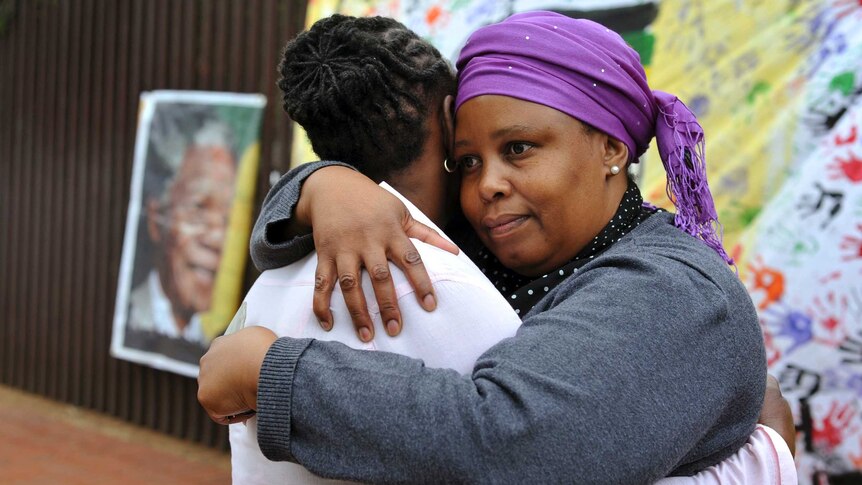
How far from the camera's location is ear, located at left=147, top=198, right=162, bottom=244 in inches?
249

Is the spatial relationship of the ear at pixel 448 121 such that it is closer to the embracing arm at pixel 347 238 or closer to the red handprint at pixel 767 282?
the embracing arm at pixel 347 238

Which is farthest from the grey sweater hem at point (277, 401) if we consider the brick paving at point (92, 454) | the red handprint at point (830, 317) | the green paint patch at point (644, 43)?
the brick paving at point (92, 454)

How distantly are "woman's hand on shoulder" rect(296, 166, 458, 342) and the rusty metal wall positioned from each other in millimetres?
4241

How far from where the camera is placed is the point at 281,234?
1.65m

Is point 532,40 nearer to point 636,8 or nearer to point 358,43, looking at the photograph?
point 358,43

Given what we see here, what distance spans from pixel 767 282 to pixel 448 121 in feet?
6.77

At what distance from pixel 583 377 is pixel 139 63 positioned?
619 cm

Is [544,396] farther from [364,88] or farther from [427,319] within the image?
[364,88]

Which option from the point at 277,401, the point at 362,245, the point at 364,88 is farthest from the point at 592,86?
the point at 277,401

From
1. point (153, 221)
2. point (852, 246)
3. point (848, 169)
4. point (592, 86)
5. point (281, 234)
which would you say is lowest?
point (153, 221)

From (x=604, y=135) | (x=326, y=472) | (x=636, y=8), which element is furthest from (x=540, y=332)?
(x=636, y=8)

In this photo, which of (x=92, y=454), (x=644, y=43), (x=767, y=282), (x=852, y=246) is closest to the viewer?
(x=852, y=246)

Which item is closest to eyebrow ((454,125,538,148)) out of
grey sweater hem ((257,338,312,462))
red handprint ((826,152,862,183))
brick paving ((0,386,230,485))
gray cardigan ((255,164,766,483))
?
gray cardigan ((255,164,766,483))

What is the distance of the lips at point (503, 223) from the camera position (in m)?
1.72
